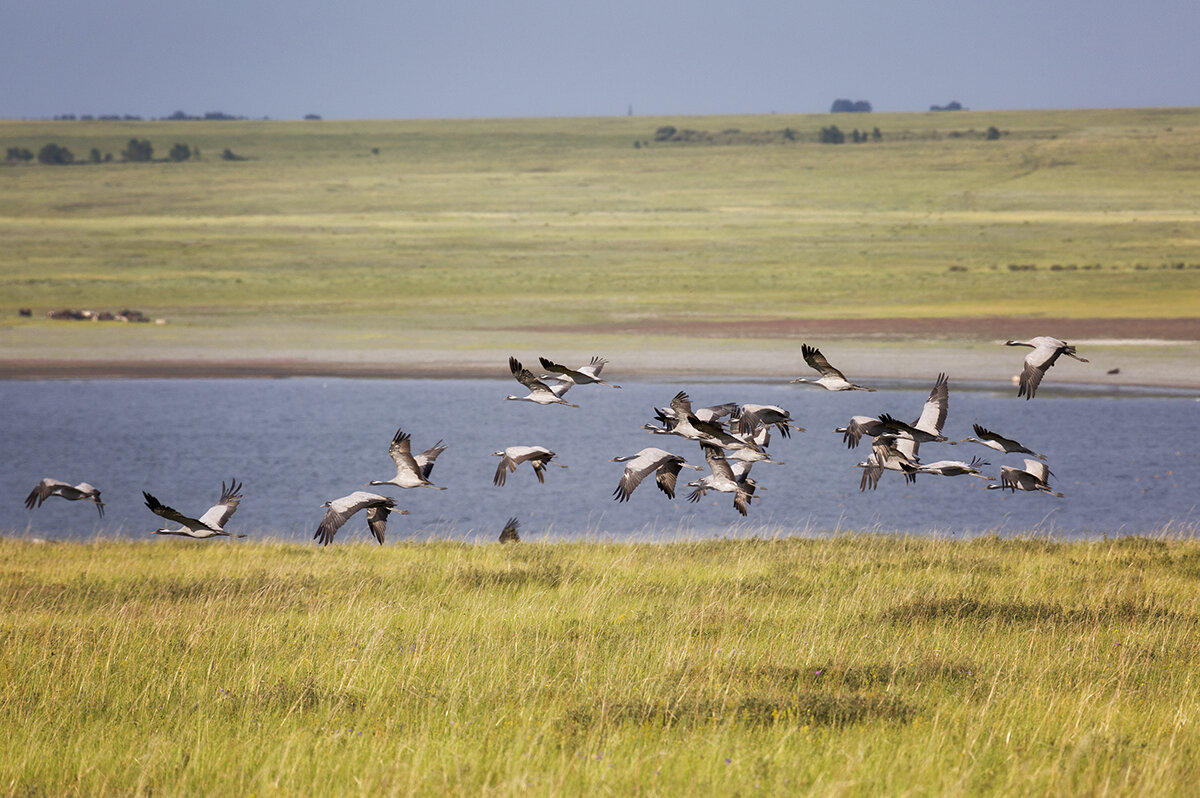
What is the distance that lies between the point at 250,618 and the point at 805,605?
496cm

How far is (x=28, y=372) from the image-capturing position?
134 ft

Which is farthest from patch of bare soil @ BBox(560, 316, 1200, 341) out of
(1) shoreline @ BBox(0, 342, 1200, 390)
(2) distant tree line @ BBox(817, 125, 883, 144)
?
(2) distant tree line @ BBox(817, 125, 883, 144)

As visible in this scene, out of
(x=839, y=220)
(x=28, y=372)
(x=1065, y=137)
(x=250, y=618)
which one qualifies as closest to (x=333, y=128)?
(x=1065, y=137)

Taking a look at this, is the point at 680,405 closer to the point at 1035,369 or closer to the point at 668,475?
the point at 668,475

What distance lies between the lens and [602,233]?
78000mm

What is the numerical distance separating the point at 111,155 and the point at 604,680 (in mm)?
147396

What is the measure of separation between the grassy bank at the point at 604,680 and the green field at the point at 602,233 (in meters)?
34.2

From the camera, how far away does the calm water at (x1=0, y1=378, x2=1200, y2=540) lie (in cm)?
2192

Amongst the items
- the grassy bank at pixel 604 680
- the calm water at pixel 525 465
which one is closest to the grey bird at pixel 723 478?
the grassy bank at pixel 604 680

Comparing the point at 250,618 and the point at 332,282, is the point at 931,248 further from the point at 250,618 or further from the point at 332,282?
the point at 250,618

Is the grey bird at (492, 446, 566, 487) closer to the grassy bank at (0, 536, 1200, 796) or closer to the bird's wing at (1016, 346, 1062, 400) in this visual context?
the grassy bank at (0, 536, 1200, 796)

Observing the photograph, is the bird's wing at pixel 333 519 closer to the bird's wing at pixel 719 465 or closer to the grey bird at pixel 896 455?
the bird's wing at pixel 719 465

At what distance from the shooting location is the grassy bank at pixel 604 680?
21.3 ft

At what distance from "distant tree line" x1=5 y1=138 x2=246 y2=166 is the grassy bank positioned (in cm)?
13053
